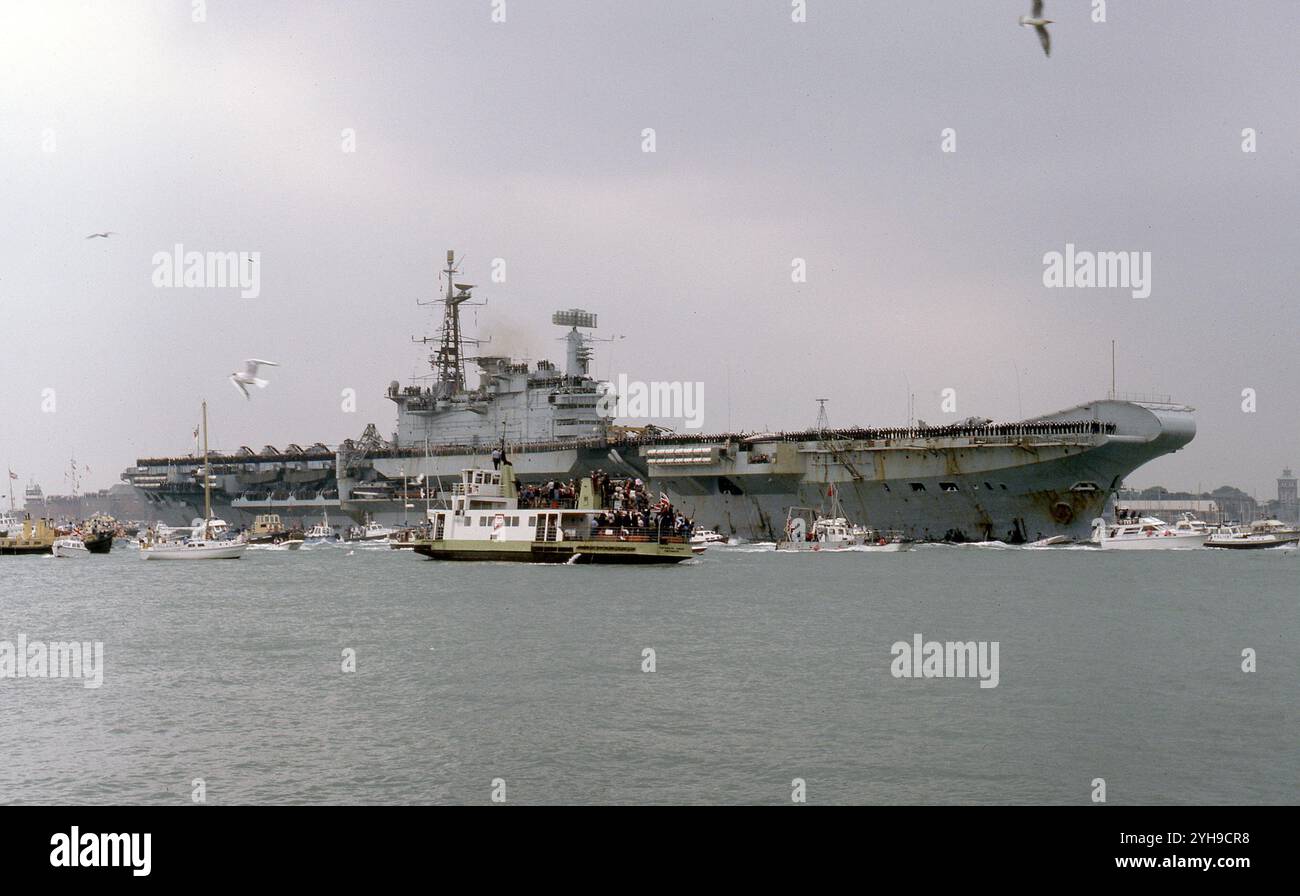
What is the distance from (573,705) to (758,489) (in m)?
38.3

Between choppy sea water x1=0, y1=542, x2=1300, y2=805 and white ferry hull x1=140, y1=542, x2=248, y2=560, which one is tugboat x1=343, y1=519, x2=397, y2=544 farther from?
choppy sea water x1=0, y1=542, x2=1300, y2=805

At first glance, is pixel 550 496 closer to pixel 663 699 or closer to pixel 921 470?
pixel 921 470

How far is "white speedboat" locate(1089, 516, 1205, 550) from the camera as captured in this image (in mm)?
46656

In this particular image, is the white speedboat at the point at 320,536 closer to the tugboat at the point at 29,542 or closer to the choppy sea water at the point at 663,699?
the tugboat at the point at 29,542

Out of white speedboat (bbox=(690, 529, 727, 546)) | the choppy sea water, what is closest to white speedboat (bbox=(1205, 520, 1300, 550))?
white speedboat (bbox=(690, 529, 727, 546))

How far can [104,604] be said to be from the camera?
3061cm

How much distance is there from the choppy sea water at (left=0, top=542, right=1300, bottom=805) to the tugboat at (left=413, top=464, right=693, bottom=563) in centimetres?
861

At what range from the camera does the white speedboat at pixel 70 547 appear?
60.0 meters

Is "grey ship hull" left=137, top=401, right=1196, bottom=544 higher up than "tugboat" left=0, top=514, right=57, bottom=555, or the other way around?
"grey ship hull" left=137, top=401, right=1196, bottom=544

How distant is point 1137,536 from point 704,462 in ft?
57.9
